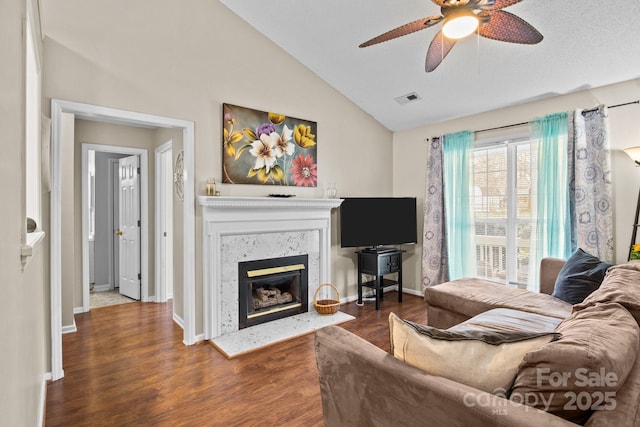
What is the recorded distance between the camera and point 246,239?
362 cm

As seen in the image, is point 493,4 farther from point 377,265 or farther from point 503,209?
point 377,265

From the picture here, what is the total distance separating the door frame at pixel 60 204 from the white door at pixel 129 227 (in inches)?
70.0

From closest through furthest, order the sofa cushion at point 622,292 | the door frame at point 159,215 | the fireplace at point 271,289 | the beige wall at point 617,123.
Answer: the sofa cushion at point 622,292 < the beige wall at point 617,123 < the fireplace at point 271,289 < the door frame at point 159,215

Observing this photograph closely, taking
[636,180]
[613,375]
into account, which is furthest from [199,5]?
[636,180]

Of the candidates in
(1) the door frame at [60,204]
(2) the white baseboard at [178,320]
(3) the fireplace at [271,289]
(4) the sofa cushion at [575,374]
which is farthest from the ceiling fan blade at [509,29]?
(2) the white baseboard at [178,320]

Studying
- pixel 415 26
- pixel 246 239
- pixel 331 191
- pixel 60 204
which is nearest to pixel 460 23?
pixel 415 26

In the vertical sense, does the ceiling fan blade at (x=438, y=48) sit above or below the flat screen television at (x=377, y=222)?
above

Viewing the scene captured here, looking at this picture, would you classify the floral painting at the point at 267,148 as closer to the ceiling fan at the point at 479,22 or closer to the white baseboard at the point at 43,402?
the ceiling fan at the point at 479,22

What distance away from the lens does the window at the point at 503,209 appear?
3943 mm

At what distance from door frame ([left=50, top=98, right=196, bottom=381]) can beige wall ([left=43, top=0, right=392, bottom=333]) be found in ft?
0.22

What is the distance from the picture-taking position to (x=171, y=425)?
2.05 meters

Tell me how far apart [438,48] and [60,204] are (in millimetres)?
3112

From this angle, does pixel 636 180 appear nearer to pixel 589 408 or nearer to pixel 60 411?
pixel 589 408

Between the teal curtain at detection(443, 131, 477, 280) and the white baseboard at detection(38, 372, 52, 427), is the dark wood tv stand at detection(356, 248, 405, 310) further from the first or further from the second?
the white baseboard at detection(38, 372, 52, 427)
